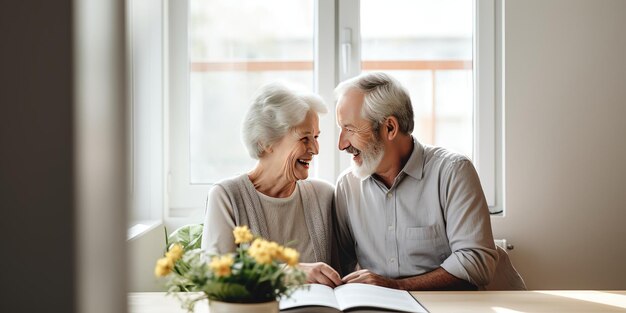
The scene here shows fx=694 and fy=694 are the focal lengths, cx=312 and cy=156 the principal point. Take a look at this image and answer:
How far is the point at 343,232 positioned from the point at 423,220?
0.29m

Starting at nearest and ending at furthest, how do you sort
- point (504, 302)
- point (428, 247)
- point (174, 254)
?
point (174, 254) → point (504, 302) → point (428, 247)

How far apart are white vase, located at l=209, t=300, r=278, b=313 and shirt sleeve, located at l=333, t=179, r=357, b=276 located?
43.5 inches

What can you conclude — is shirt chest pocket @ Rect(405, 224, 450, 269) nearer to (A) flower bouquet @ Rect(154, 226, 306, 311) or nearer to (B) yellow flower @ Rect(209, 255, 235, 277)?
(A) flower bouquet @ Rect(154, 226, 306, 311)

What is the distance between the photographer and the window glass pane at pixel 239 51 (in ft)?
10.0

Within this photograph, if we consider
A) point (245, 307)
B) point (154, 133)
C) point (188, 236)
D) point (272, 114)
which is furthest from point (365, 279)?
point (154, 133)

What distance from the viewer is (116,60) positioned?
236 millimetres

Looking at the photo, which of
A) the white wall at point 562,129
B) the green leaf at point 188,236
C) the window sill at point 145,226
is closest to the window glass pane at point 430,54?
the white wall at point 562,129

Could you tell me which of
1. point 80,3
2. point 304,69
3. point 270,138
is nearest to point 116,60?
point 80,3

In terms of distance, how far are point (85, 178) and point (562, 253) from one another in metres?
2.99

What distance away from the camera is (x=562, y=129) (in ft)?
9.64

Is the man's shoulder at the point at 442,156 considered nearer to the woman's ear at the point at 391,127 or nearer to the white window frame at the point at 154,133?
the woman's ear at the point at 391,127

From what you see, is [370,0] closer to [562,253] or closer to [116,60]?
[562,253]

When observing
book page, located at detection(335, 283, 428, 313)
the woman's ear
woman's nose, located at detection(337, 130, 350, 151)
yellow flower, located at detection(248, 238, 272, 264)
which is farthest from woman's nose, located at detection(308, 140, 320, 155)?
yellow flower, located at detection(248, 238, 272, 264)

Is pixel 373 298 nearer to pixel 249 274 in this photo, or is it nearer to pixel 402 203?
pixel 249 274
